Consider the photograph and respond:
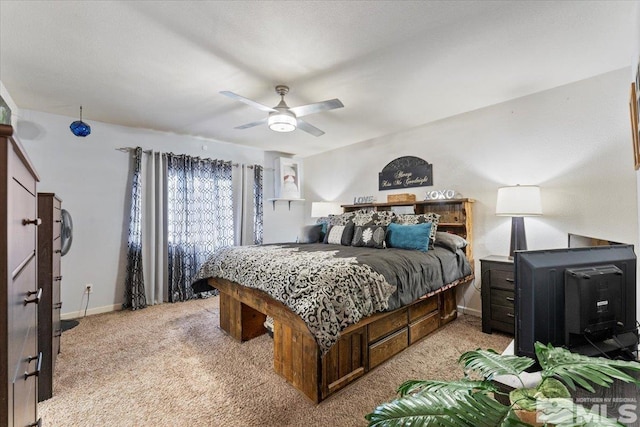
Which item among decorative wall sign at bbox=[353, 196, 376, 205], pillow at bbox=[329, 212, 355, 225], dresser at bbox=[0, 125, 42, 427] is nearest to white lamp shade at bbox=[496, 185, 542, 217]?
pillow at bbox=[329, 212, 355, 225]

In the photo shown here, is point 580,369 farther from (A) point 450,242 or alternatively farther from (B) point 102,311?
(B) point 102,311

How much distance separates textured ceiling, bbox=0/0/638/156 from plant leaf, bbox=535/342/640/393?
1874 mm

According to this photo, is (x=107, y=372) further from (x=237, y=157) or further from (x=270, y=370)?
(x=237, y=157)

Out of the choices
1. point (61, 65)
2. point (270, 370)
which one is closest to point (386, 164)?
point (270, 370)

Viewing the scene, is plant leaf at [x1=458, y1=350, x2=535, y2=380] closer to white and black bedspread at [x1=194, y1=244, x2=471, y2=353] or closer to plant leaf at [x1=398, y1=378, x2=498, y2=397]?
plant leaf at [x1=398, y1=378, x2=498, y2=397]

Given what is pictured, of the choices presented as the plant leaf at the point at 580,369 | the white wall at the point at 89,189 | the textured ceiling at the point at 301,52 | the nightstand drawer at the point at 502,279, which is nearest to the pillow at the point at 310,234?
the textured ceiling at the point at 301,52

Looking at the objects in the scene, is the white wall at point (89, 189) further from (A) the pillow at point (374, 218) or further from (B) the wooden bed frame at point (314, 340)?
(A) the pillow at point (374, 218)

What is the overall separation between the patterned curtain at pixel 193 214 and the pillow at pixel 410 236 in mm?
2696

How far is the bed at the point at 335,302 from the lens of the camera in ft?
5.72

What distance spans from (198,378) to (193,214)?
264 centimetres

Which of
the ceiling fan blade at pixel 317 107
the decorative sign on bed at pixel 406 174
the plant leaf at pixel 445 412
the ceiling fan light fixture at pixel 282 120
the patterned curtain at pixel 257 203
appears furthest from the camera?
the patterned curtain at pixel 257 203

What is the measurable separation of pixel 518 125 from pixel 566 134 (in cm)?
42

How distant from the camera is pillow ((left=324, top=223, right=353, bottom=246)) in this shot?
11.2ft

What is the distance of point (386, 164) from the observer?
4.20 m
